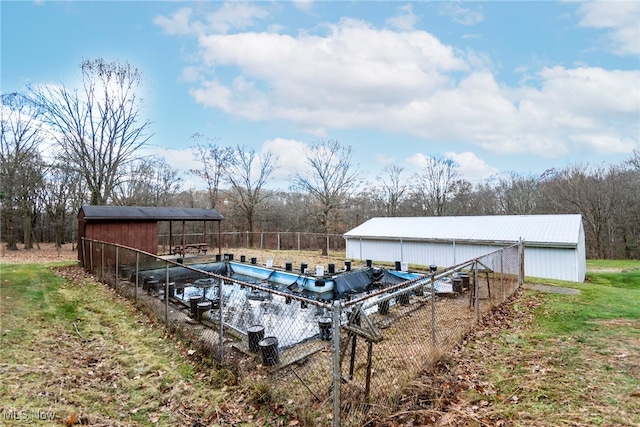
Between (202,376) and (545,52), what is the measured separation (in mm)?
18727

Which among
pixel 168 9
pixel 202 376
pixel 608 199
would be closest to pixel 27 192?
pixel 168 9

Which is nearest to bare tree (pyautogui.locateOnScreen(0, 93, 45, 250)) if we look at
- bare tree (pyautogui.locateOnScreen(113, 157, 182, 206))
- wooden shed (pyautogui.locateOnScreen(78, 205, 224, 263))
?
bare tree (pyautogui.locateOnScreen(113, 157, 182, 206))

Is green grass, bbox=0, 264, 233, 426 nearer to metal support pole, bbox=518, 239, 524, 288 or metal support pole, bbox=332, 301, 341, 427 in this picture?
metal support pole, bbox=332, 301, 341, 427

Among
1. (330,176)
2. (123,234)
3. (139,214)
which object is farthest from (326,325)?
(330,176)

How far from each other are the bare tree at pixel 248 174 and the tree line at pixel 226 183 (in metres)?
0.10

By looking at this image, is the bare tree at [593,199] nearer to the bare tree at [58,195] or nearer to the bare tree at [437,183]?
the bare tree at [437,183]

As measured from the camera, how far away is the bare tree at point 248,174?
30483mm

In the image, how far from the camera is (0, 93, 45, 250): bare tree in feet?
71.6

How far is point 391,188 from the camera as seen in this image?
121 feet

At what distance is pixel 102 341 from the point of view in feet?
18.2

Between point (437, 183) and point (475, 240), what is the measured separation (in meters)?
22.8

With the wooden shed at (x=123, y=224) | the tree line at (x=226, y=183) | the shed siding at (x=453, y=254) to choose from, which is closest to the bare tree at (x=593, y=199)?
the tree line at (x=226, y=183)

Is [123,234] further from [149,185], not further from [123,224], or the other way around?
[149,185]

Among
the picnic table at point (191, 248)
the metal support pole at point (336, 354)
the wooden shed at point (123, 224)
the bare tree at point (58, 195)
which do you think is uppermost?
the bare tree at point (58, 195)
